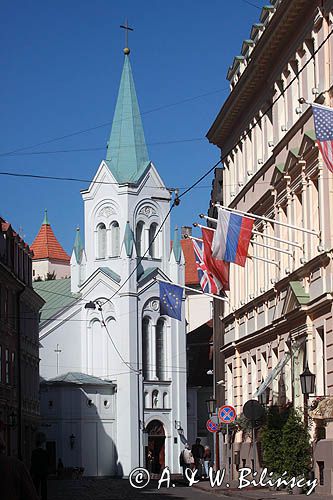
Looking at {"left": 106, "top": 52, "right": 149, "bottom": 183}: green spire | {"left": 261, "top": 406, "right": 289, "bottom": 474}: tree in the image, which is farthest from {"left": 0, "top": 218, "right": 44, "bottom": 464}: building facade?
{"left": 106, "top": 52, "right": 149, "bottom": 183}: green spire

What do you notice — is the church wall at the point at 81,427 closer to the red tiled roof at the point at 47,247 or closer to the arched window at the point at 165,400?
the arched window at the point at 165,400

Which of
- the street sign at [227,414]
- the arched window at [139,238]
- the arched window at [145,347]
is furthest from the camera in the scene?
the arched window at [139,238]

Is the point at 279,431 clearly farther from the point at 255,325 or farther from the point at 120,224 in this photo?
the point at 120,224

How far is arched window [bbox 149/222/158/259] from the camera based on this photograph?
96.9 meters

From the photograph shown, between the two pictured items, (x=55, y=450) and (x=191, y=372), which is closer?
(x=55, y=450)

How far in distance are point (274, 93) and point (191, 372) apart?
231 ft

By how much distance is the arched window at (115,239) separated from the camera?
314 feet

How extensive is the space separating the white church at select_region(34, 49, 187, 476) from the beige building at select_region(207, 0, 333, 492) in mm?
46542

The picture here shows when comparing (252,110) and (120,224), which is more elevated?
(120,224)

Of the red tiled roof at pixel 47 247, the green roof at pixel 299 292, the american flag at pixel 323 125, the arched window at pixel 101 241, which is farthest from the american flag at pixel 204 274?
the red tiled roof at pixel 47 247

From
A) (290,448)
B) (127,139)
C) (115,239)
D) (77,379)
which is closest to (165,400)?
(77,379)

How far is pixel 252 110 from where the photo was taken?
38.2 metres

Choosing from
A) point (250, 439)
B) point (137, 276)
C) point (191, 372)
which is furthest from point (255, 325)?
point (191, 372)

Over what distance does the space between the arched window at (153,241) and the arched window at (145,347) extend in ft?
18.9
